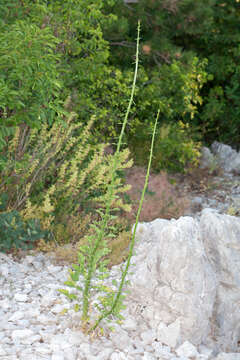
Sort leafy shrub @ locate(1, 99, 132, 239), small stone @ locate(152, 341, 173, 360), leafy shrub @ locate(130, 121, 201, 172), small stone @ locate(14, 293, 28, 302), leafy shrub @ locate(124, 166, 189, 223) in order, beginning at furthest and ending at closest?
leafy shrub @ locate(130, 121, 201, 172) → leafy shrub @ locate(124, 166, 189, 223) → leafy shrub @ locate(1, 99, 132, 239) → small stone @ locate(14, 293, 28, 302) → small stone @ locate(152, 341, 173, 360)

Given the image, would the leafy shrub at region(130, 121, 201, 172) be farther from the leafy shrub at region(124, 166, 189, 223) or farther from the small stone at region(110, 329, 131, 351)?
the small stone at region(110, 329, 131, 351)

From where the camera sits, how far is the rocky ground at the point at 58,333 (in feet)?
8.52

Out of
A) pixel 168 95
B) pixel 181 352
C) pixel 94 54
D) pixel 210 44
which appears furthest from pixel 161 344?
pixel 210 44

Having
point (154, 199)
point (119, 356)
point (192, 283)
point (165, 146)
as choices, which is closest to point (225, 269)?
point (192, 283)

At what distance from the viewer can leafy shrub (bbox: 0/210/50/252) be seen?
156 inches

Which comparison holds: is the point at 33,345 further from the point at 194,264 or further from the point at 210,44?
the point at 210,44

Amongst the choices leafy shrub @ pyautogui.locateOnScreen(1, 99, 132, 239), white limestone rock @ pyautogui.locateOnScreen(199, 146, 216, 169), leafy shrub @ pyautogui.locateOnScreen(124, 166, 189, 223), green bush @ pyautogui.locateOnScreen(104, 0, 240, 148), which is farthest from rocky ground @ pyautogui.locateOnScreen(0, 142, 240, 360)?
white limestone rock @ pyautogui.locateOnScreen(199, 146, 216, 169)

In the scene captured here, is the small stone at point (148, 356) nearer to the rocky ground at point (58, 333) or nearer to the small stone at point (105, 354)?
the rocky ground at point (58, 333)

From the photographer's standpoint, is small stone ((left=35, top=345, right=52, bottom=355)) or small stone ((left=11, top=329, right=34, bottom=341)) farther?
small stone ((left=11, top=329, right=34, bottom=341))

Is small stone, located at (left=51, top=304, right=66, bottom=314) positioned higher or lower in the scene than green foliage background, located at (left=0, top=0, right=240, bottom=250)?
lower

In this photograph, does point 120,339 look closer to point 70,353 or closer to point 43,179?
point 70,353

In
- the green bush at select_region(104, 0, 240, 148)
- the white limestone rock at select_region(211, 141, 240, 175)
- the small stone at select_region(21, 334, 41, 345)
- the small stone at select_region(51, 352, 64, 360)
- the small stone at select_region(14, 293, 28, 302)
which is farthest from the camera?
the white limestone rock at select_region(211, 141, 240, 175)

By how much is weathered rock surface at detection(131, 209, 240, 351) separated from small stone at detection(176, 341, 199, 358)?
66 mm

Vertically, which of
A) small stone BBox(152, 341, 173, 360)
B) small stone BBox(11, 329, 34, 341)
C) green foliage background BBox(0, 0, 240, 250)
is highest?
green foliage background BBox(0, 0, 240, 250)
